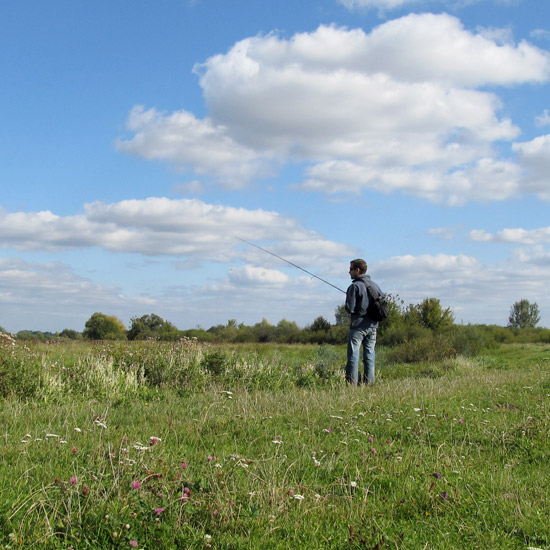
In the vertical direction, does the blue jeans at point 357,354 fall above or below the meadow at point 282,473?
above

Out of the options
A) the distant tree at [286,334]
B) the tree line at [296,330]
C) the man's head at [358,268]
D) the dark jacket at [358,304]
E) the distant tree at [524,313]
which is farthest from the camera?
the distant tree at [524,313]

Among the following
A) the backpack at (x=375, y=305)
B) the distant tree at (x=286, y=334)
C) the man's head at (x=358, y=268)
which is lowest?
the distant tree at (x=286, y=334)

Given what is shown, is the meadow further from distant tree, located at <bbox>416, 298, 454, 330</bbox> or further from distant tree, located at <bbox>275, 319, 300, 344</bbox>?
distant tree, located at <bbox>275, 319, 300, 344</bbox>

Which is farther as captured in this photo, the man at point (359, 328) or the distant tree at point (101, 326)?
the distant tree at point (101, 326)

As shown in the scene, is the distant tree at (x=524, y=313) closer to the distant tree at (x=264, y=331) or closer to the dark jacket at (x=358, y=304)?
the distant tree at (x=264, y=331)

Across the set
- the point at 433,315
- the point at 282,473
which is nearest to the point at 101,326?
the point at 433,315

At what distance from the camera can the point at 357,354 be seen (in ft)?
A: 37.4

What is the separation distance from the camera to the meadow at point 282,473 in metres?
3.40

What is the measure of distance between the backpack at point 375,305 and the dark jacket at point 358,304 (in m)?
0.08

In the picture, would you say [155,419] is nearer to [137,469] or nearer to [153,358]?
[137,469]

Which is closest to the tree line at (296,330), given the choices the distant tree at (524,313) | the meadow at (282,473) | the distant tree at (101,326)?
the distant tree at (101,326)

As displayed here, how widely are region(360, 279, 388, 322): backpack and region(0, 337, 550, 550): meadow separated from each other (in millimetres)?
2895

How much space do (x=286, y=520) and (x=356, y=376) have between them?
7.93 m

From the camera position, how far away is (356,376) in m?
11.4
